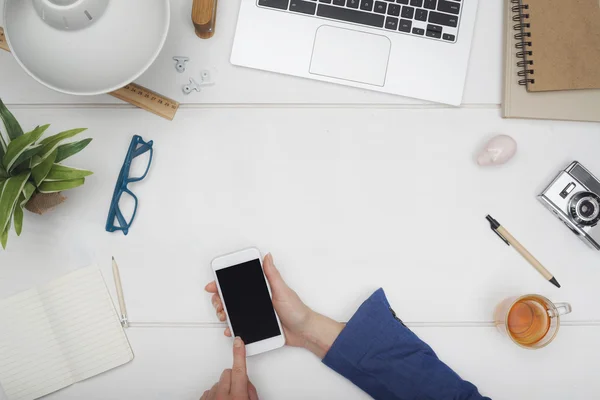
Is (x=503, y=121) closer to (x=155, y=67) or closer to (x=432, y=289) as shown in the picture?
(x=432, y=289)

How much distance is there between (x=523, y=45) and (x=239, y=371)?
709mm

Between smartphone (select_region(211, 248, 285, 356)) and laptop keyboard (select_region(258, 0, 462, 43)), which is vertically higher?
laptop keyboard (select_region(258, 0, 462, 43))

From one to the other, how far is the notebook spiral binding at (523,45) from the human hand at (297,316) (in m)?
0.52

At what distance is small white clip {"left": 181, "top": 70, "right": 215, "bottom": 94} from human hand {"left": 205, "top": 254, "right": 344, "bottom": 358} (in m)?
0.31

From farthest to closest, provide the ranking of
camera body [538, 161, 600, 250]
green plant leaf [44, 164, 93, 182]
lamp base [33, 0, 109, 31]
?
camera body [538, 161, 600, 250] < green plant leaf [44, 164, 93, 182] < lamp base [33, 0, 109, 31]

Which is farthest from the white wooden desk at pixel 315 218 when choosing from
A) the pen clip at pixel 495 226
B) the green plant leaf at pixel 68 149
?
the green plant leaf at pixel 68 149

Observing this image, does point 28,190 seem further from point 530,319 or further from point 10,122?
point 530,319

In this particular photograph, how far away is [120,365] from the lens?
0.80m

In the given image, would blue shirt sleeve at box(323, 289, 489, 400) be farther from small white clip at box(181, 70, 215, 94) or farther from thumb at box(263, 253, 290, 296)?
small white clip at box(181, 70, 215, 94)

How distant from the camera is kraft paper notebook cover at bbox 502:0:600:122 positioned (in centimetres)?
81

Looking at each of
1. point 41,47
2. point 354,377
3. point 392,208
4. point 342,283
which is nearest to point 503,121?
point 392,208

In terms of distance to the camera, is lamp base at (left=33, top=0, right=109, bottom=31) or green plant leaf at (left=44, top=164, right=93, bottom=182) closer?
lamp base at (left=33, top=0, right=109, bottom=31)

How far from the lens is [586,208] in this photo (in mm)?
794

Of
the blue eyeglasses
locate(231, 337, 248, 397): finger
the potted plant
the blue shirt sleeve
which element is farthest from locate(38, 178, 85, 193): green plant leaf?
the blue shirt sleeve
